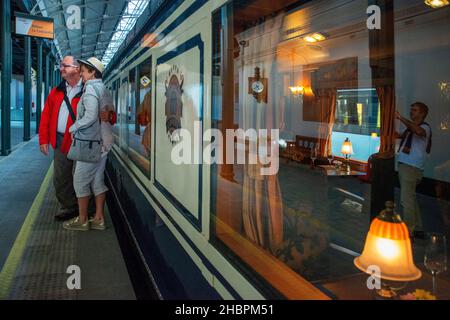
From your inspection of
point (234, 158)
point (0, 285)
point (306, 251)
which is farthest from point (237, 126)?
point (0, 285)

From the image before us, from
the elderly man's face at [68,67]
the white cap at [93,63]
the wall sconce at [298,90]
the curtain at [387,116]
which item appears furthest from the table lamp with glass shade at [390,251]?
the wall sconce at [298,90]

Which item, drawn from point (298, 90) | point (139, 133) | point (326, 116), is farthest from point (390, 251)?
point (298, 90)

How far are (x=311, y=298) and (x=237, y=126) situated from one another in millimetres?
1136

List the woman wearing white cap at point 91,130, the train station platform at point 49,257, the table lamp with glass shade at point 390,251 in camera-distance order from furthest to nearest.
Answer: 1. the woman wearing white cap at point 91,130
2. the train station platform at point 49,257
3. the table lamp with glass shade at point 390,251

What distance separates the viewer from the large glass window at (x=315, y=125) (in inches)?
79.0

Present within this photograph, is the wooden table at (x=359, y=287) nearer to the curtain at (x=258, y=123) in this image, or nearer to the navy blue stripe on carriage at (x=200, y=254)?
the curtain at (x=258, y=123)

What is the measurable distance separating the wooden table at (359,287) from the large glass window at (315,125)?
23 millimetres

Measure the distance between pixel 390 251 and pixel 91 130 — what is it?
3256 mm

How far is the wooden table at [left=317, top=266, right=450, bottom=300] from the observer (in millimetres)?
2234

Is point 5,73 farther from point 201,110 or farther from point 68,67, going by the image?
point 201,110

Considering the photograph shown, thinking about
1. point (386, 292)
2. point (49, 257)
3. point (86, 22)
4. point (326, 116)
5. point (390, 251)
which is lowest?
point (49, 257)

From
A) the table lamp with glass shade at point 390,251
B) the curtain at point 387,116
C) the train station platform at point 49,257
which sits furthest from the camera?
the train station platform at point 49,257

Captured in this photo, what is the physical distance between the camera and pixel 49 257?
12.3ft

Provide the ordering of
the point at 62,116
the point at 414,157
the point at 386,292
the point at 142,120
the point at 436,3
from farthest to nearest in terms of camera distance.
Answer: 1. the point at 436,3
2. the point at 414,157
3. the point at 62,116
4. the point at 142,120
5. the point at 386,292
